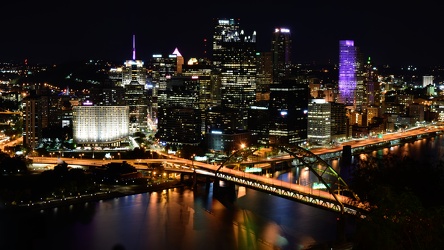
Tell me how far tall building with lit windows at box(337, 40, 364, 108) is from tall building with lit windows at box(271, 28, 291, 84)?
145 inches

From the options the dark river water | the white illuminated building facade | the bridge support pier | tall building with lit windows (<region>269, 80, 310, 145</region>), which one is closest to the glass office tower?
tall building with lit windows (<region>269, 80, 310, 145</region>)

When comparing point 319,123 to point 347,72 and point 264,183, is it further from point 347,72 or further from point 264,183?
point 347,72

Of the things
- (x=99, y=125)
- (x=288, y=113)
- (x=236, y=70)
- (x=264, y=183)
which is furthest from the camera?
(x=236, y=70)

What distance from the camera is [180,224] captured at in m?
9.35

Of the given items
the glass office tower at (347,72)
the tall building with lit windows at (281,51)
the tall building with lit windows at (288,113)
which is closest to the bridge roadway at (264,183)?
the tall building with lit windows at (288,113)

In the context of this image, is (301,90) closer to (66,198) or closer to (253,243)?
(66,198)

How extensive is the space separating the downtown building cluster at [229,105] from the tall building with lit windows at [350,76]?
64mm

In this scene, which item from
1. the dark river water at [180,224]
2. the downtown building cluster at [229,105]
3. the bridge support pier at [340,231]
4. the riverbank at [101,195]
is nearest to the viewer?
the bridge support pier at [340,231]

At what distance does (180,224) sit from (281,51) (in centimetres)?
2566

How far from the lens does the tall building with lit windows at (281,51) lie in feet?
110

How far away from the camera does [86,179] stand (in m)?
12.1

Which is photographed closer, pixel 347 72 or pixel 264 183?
pixel 264 183

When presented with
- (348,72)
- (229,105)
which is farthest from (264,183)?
(348,72)

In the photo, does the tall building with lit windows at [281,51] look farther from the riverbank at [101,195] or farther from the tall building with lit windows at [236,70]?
the riverbank at [101,195]
